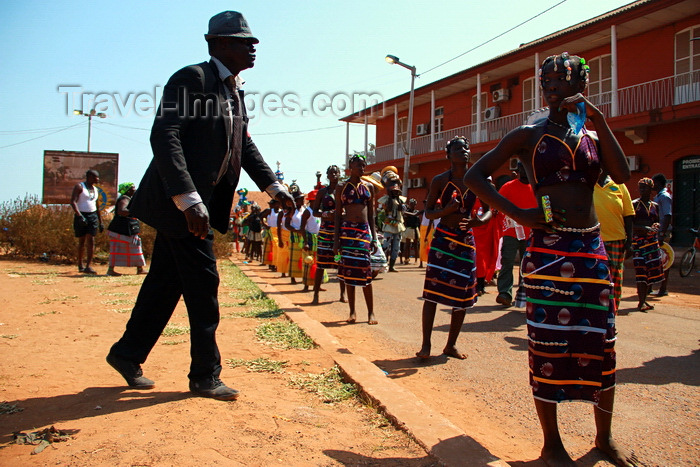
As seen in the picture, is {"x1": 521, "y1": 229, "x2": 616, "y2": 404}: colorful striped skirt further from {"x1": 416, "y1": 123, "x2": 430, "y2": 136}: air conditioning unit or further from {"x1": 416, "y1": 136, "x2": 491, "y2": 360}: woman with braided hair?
{"x1": 416, "y1": 123, "x2": 430, "y2": 136}: air conditioning unit

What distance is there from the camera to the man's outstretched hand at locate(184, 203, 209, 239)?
3.14 meters

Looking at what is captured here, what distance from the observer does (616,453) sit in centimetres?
275

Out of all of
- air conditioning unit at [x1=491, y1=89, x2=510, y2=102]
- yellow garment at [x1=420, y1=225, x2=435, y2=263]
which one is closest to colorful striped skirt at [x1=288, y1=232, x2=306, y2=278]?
yellow garment at [x1=420, y1=225, x2=435, y2=263]

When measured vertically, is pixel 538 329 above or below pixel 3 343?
above

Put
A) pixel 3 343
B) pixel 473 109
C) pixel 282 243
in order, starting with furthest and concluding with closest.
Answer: pixel 473 109 < pixel 282 243 < pixel 3 343

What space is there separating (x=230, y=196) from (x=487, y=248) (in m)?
5.25

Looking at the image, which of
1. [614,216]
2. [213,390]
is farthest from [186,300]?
[614,216]

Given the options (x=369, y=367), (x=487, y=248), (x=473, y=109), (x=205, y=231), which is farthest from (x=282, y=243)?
(x=473, y=109)

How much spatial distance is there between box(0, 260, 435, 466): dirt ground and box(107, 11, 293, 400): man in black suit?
25 centimetres

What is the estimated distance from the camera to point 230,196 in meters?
3.69

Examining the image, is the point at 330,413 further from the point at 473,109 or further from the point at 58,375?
the point at 473,109

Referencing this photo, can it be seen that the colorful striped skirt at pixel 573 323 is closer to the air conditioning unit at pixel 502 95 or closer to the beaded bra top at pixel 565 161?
the beaded bra top at pixel 565 161

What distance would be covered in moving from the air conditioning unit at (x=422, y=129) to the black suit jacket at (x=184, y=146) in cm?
2781

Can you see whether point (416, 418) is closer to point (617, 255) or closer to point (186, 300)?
point (186, 300)
